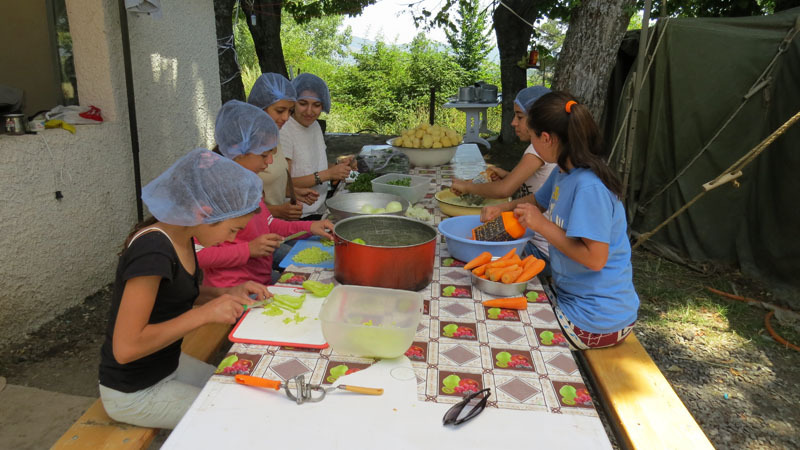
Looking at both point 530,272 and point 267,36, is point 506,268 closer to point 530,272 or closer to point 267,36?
point 530,272

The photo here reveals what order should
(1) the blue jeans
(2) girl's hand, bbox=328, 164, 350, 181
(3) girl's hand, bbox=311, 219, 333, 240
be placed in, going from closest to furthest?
(3) girl's hand, bbox=311, 219, 333, 240, (1) the blue jeans, (2) girl's hand, bbox=328, 164, 350, 181

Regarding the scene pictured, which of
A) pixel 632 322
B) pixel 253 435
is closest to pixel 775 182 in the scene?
pixel 632 322

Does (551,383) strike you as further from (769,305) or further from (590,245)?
(769,305)

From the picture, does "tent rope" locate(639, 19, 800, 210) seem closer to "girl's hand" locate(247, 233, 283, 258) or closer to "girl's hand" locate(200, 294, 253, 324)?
"girl's hand" locate(247, 233, 283, 258)

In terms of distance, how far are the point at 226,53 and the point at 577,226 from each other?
6856mm

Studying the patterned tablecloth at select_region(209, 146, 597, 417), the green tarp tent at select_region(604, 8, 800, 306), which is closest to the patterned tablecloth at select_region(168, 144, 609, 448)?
the patterned tablecloth at select_region(209, 146, 597, 417)

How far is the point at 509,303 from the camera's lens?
6.53 ft

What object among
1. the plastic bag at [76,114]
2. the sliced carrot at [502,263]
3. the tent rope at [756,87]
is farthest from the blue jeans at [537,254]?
the plastic bag at [76,114]

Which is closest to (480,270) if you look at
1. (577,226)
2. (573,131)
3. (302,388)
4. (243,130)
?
(577,226)

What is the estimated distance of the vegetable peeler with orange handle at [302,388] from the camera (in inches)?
55.4

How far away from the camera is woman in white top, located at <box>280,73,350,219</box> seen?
3.88 meters

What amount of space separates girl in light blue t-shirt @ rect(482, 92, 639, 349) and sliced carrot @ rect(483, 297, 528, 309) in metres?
0.35

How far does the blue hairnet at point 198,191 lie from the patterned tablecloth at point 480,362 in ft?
1.53

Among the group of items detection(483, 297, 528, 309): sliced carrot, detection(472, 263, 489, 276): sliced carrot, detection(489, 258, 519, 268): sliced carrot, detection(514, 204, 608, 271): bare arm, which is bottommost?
detection(483, 297, 528, 309): sliced carrot
